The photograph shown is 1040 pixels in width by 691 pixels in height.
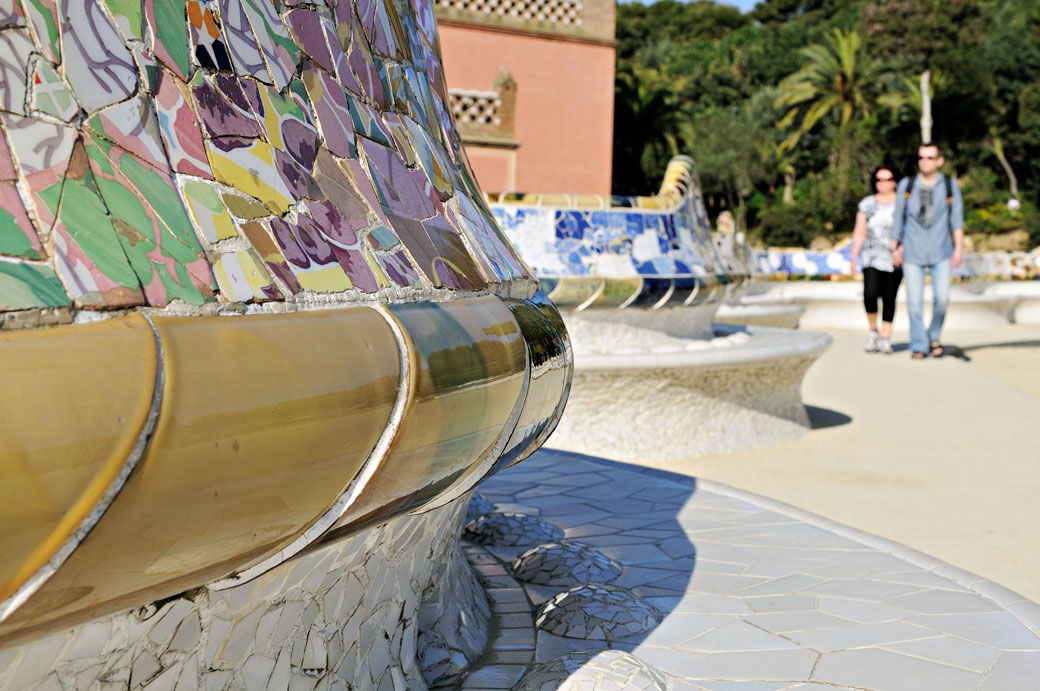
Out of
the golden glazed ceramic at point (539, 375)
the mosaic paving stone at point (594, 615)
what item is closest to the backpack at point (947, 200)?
the mosaic paving stone at point (594, 615)

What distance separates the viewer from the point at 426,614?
1.76 meters

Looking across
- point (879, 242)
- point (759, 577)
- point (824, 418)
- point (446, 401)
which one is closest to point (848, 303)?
point (879, 242)

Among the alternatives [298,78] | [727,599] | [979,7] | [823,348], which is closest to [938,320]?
[823,348]

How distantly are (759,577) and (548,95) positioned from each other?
50.1ft

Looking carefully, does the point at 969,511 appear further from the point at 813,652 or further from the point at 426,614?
the point at 426,614

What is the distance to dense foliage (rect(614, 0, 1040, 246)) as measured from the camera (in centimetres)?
3180

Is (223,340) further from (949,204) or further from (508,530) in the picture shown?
(949,204)

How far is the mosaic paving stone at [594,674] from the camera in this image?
1700 mm

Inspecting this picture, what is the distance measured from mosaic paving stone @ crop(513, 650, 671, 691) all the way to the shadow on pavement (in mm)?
4341

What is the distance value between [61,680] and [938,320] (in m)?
8.15

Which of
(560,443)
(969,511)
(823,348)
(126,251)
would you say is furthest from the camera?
(823,348)

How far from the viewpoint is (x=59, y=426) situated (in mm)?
571

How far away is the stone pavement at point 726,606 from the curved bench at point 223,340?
2.65 feet

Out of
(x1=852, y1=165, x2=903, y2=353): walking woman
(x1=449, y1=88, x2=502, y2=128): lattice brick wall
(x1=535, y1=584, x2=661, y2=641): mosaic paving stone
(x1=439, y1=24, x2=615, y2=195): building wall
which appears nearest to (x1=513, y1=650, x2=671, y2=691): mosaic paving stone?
(x1=535, y1=584, x2=661, y2=641): mosaic paving stone
